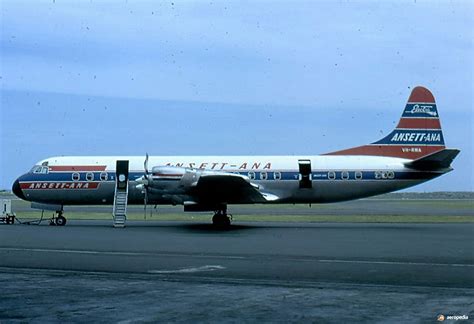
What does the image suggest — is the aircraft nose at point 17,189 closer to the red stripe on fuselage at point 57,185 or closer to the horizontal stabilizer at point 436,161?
the red stripe on fuselage at point 57,185

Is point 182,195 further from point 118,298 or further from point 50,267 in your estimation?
point 118,298

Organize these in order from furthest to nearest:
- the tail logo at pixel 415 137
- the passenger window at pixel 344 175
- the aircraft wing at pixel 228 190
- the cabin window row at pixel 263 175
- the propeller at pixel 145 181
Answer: the tail logo at pixel 415 137, the cabin window row at pixel 263 175, the passenger window at pixel 344 175, the propeller at pixel 145 181, the aircraft wing at pixel 228 190

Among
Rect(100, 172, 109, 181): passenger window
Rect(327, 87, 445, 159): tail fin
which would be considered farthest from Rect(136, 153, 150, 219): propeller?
Rect(327, 87, 445, 159): tail fin

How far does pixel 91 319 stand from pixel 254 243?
1255 centimetres

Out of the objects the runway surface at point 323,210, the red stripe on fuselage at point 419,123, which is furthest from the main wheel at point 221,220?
the runway surface at point 323,210

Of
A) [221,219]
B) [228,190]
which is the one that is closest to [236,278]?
[228,190]

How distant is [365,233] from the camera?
24.8m

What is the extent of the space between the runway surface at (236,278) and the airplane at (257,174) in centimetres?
557

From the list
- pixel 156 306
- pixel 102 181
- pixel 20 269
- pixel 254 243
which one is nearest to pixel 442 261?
pixel 254 243

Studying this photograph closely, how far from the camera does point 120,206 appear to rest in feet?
96.9

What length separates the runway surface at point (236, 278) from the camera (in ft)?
28.1

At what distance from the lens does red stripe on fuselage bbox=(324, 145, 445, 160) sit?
30562 mm

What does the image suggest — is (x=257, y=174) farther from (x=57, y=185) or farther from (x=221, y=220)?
(x=57, y=185)

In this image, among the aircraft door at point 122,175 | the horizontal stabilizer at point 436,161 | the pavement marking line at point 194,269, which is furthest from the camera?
the aircraft door at point 122,175
